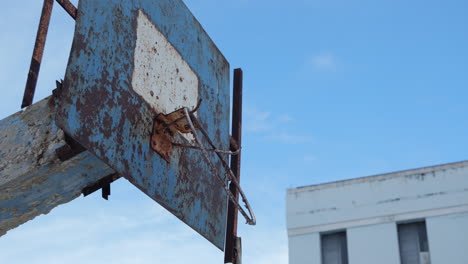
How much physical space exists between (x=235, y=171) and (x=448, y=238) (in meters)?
10.2

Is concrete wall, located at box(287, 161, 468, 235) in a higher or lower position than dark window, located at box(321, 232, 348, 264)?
higher

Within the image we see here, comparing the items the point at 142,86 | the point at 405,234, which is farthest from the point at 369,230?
the point at 142,86

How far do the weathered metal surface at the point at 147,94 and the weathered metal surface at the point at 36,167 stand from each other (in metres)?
0.27

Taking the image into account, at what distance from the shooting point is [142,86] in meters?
5.53

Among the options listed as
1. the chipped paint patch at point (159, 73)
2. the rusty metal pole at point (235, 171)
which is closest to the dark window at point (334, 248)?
the rusty metal pole at point (235, 171)

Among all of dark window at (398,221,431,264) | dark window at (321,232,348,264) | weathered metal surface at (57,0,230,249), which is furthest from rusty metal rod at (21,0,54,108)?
dark window at (321,232,348,264)

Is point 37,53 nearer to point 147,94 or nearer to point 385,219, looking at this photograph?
point 147,94

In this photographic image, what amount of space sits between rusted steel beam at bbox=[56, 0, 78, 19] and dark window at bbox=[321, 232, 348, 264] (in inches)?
532

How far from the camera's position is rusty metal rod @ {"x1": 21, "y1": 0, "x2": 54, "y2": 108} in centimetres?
458

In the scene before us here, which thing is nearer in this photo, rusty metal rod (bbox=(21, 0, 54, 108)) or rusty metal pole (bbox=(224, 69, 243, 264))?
rusty metal rod (bbox=(21, 0, 54, 108))

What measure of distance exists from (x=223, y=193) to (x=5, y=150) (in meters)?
2.26

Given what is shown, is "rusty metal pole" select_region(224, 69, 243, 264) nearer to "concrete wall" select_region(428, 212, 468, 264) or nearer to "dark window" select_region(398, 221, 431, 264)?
"concrete wall" select_region(428, 212, 468, 264)

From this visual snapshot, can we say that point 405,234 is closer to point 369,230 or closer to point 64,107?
point 369,230

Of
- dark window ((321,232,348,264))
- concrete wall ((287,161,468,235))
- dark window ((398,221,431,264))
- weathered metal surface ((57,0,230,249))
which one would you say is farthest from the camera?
dark window ((321,232,348,264))
